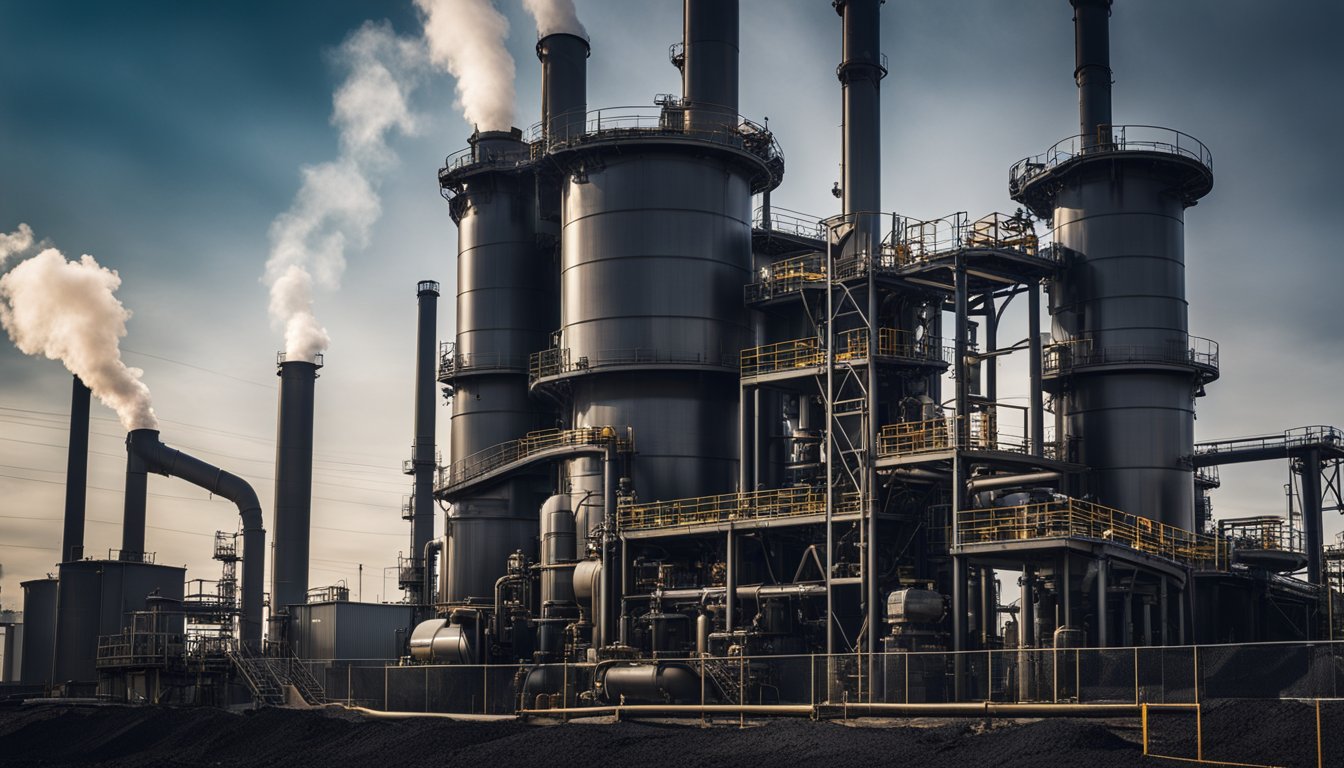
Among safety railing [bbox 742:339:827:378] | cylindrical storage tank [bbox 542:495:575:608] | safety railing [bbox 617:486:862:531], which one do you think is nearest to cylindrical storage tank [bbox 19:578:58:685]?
cylindrical storage tank [bbox 542:495:575:608]

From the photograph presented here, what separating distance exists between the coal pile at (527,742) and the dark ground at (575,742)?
5cm

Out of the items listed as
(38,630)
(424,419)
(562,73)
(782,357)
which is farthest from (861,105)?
(38,630)

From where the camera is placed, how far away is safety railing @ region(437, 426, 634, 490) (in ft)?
169

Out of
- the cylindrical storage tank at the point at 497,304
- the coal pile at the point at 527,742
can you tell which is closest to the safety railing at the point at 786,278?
the cylindrical storage tank at the point at 497,304

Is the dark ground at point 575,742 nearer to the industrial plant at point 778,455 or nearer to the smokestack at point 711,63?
the industrial plant at point 778,455

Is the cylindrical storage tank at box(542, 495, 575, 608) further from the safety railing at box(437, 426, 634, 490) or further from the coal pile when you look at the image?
the coal pile

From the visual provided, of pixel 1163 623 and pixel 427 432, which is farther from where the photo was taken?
pixel 427 432

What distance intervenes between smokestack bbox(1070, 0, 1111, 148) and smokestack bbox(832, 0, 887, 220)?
6864 millimetres

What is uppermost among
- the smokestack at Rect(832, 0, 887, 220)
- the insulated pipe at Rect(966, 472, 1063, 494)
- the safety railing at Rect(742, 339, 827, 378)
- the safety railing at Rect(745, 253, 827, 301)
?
the smokestack at Rect(832, 0, 887, 220)

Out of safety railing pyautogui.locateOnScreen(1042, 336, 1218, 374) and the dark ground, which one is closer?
the dark ground

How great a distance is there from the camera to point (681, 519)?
48.6 metres

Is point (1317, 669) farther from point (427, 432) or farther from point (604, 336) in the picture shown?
point (427, 432)

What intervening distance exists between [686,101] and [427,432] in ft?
100

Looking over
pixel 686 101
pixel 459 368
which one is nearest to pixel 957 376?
pixel 686 101
